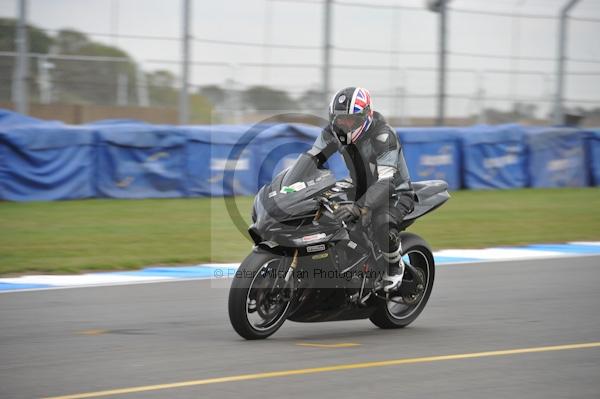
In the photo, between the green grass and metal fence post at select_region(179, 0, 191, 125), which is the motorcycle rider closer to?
the green grass

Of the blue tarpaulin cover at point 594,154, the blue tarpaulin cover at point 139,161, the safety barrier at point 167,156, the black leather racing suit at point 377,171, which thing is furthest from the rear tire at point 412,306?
the blue tarpaulin cover at point 594,154

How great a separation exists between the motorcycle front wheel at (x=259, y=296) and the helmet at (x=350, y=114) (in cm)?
115

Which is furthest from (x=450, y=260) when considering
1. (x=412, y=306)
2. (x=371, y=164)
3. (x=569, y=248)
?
(x=371, y=164)

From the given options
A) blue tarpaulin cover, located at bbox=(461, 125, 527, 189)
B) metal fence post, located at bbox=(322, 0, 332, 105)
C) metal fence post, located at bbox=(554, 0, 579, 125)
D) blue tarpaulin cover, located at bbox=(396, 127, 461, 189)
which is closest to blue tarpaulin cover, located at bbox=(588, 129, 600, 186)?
metal fence post, located at bbox=(554, 0, 579, 125)

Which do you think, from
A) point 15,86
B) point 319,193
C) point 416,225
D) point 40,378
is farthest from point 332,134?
point 15,86

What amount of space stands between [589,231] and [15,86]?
1058cm

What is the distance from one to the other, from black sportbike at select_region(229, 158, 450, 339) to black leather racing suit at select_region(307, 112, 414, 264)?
0.11 meters

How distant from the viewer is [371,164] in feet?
25.2

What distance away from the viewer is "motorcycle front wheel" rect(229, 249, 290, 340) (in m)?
6.96

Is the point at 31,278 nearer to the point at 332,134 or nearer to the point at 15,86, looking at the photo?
the point at 332,134

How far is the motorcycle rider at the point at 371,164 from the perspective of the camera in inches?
291

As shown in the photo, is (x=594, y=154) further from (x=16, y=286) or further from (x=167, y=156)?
(x=16, y=286)

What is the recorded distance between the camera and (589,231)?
1594 centimetres

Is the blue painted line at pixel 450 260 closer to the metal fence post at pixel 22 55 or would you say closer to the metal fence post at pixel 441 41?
the metal fence post at pixel 22 55
